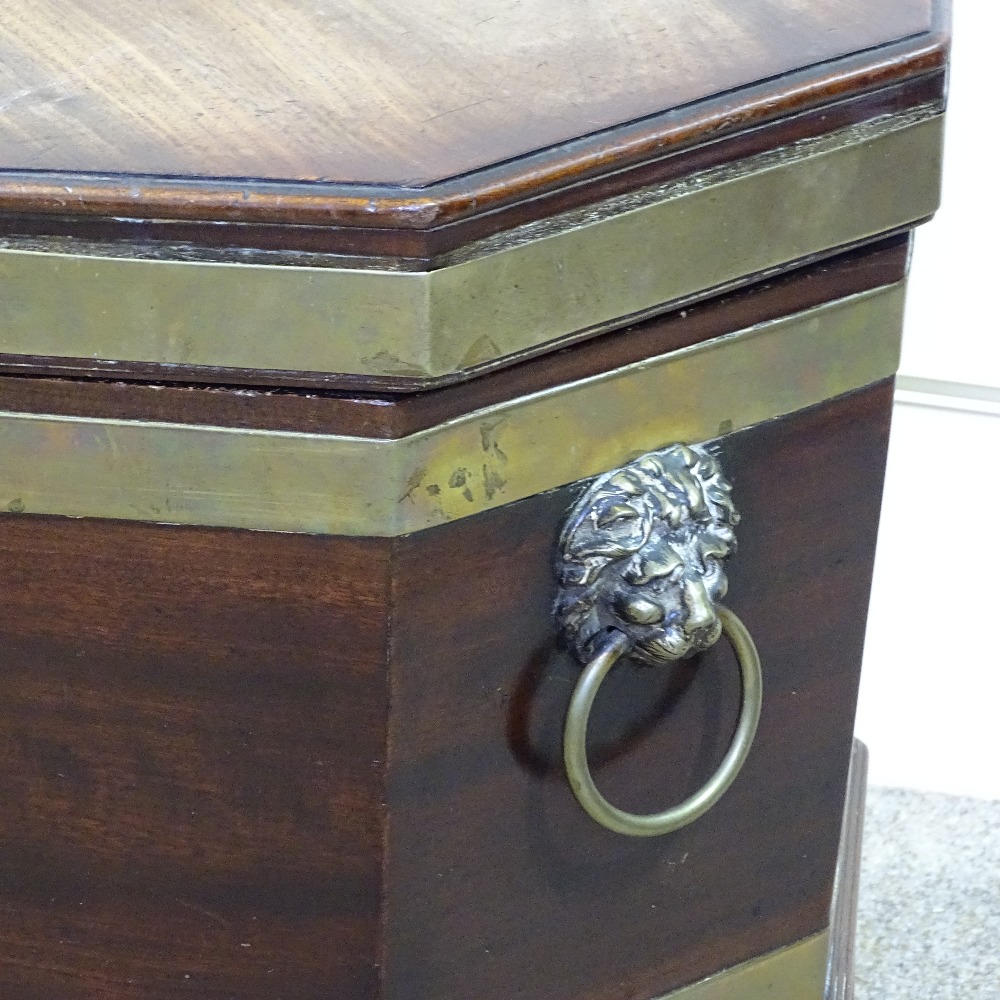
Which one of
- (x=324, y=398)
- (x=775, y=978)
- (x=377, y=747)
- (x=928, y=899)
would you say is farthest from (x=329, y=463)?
(x=928, y=899)

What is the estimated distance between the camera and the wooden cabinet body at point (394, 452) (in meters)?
0.59

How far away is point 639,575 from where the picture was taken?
676 mm

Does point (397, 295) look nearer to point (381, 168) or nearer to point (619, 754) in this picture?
point (381, 168)

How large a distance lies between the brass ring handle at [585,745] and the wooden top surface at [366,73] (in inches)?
8.9

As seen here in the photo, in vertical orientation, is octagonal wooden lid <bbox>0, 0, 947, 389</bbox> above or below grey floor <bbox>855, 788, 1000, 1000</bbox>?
above

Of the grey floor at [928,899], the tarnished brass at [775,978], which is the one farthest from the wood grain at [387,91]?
the grey floor at [928,899]

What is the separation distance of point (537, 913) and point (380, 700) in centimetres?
18

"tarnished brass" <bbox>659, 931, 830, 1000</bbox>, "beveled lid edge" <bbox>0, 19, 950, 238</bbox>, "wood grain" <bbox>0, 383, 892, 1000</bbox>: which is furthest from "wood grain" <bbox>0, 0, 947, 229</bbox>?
"tarnished brass" <bbox>659, 931, 830, 1000</bbox>

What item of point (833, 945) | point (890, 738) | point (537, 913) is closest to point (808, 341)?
point (537, 913)

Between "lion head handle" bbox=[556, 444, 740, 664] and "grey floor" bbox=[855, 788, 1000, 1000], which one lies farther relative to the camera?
"grey floor" bbox=[855, 788, 1000, 1000]

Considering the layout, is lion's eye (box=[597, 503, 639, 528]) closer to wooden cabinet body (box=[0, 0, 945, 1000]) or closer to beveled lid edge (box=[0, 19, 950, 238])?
wooden cabinet body (box=[0, 0, 945, 1000])

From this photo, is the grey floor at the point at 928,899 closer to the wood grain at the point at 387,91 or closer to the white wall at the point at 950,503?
the white wall at the point at 950,503

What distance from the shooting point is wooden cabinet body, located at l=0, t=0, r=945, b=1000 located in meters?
0.59

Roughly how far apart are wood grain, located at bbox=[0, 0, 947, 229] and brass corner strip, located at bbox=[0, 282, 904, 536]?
0.09 m
